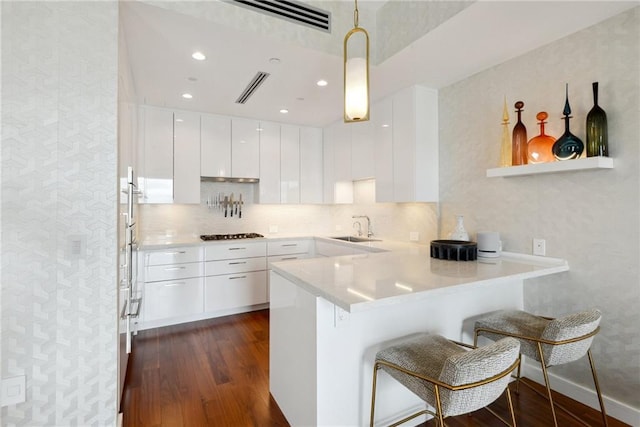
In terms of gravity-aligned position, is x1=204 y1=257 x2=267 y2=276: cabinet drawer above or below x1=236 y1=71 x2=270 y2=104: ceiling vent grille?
below

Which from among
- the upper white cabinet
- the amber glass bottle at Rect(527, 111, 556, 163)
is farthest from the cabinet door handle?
the amber glass bottle at Rect(527, 111, 556, 163)

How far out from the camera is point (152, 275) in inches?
122

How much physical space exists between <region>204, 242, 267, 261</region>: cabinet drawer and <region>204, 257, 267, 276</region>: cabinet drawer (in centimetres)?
5

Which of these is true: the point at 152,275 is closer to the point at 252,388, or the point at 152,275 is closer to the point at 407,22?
the point at 252,388

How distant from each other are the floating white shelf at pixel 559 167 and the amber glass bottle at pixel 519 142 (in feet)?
0.43

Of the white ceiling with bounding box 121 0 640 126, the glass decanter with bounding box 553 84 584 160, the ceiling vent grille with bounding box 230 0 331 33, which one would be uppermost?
the ceiling vent grille with bounding box 230 0 331 33

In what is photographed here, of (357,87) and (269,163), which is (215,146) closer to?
(269,163)

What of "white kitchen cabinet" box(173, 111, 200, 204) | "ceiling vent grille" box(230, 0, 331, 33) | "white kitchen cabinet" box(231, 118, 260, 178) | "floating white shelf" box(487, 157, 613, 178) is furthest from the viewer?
"white kitchen cabinet" box(231, 118, 260, 178)

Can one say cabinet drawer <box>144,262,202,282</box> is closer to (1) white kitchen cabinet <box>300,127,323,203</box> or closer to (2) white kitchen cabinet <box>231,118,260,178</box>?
(2) white kitchen cabinet <box>231,118,260,178</box>

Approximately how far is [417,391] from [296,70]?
236cm

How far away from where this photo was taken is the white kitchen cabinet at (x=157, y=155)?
132 inches

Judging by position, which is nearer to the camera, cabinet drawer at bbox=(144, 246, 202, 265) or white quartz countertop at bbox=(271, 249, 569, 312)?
white quartz countertop at bbox=(271, 249, 569, 312)

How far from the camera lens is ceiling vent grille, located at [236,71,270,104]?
2.62m

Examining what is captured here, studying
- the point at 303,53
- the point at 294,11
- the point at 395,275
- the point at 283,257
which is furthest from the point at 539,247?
the point at 283,257
